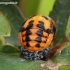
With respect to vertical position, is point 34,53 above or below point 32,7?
below

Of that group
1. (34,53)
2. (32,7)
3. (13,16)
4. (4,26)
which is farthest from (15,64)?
(32,7)

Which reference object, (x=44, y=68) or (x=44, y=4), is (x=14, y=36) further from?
(x=44, y=68)

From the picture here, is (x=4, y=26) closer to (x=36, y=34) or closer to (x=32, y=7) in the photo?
(x=36, y=34)

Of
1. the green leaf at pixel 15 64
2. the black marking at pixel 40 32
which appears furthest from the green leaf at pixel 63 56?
Result: the black marking at pixel 40 32

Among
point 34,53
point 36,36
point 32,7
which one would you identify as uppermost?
point 32,7

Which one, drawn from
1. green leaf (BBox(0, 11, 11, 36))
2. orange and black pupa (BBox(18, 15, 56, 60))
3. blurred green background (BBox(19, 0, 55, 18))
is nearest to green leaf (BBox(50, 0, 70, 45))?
orange and black pupa (BBox(18, 15, 56, 60))

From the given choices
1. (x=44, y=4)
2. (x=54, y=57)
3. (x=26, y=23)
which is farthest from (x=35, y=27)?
(x=44, y=4)
